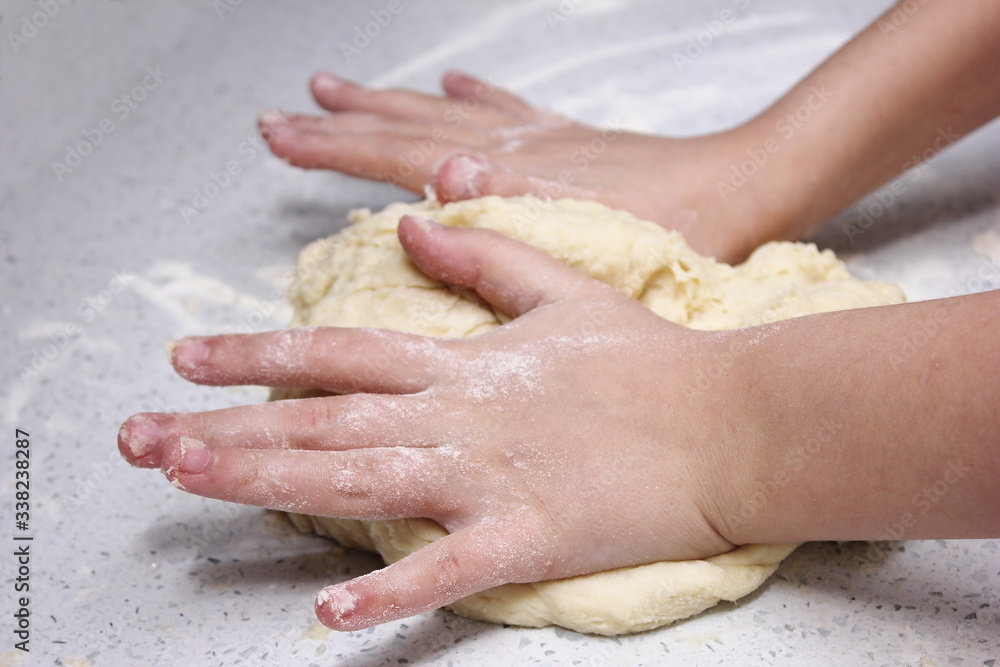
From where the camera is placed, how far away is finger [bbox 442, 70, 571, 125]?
1630 mm

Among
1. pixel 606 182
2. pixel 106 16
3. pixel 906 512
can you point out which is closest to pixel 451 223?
pixel 606 182

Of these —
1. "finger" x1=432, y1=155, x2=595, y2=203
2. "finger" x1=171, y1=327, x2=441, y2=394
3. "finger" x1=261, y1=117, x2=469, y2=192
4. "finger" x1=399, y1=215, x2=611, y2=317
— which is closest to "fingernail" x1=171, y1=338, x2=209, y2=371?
"finger" x1=171, y1=327, x2=441, y2=394

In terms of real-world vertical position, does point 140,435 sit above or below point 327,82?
below

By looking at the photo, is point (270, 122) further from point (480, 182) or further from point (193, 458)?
point (193, 458)

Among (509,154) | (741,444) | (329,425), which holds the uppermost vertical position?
(509,154)

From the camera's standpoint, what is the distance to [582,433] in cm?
96

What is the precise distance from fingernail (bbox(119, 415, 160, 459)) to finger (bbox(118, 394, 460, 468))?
0.5 inches

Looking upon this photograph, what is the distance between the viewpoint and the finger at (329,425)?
96 centimetres

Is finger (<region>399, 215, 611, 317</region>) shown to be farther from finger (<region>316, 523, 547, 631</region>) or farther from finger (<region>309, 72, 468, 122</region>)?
finger (<region>309, 72, 468, 122</region>)

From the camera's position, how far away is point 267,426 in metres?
0.97

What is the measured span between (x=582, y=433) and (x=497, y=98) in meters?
0.89

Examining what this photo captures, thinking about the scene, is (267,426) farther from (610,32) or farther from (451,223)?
(610,32)

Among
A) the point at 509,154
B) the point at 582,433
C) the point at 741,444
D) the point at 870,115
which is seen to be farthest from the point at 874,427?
the point at 509,154

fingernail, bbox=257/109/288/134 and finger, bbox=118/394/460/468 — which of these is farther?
fingernail, bbox=257/109/288/134
